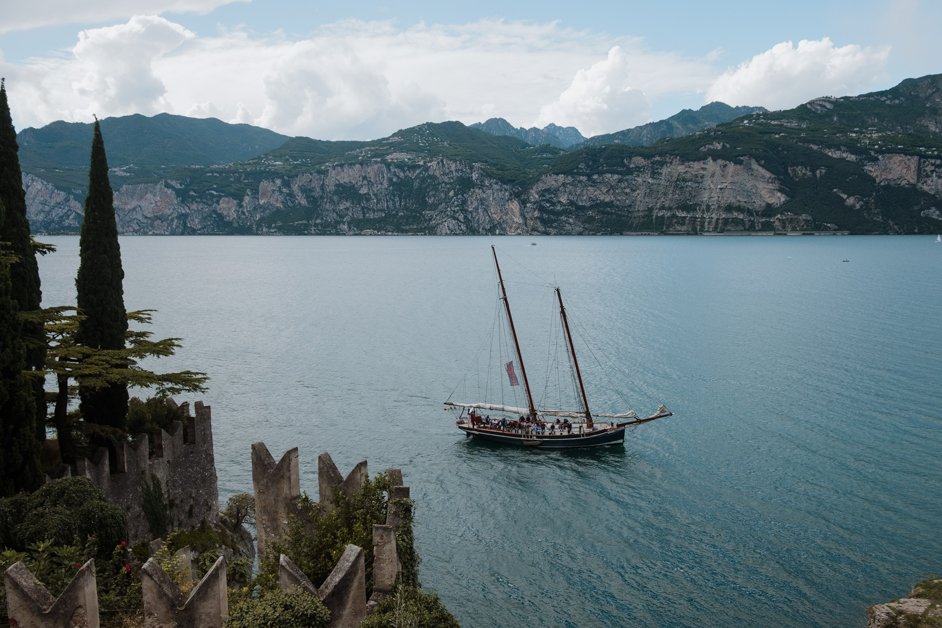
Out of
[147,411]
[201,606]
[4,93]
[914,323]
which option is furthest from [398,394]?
[914,323]

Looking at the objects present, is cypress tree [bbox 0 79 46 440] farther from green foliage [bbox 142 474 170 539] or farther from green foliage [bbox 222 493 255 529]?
green foliage [bbox 222 493 255 529]

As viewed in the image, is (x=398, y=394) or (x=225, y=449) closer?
(x=225, y=449)

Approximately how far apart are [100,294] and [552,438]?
1321 inches

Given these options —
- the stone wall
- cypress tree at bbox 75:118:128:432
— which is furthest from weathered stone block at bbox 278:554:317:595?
cypress tree at bbox 75:118:128:432

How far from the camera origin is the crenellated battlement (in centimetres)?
2398

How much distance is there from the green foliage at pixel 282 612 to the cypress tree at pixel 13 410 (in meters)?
12.0

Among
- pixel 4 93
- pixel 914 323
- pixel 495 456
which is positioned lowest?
pixel 495 456

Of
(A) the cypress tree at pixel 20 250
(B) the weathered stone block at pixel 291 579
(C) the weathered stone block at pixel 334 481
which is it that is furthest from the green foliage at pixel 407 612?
(A) the cypress tree at pixel 20 250

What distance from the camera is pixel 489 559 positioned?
33750 millimetres

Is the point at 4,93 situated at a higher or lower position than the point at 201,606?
higher

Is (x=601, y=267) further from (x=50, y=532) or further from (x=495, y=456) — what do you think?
(x=50, y=532)

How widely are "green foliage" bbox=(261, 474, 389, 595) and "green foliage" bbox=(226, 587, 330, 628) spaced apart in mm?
3020

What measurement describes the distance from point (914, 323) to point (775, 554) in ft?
222

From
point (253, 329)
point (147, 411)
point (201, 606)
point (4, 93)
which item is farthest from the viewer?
point (253, 329)
